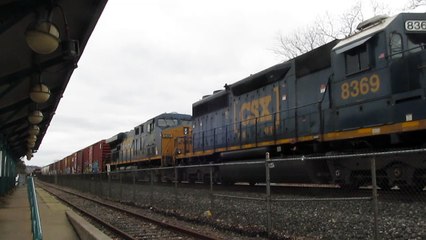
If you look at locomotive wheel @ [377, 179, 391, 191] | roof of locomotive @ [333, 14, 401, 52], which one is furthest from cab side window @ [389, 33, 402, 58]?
locomotive wheel @ [377, 179, 391, 191]

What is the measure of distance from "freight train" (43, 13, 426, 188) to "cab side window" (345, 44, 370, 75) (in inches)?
1.0

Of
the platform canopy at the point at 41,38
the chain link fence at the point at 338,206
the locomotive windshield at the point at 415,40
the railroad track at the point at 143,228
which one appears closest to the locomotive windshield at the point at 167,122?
the railroad track at the point at 143,228

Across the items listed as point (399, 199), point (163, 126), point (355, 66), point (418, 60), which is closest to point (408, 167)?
point (399, 199)

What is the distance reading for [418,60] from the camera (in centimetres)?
948

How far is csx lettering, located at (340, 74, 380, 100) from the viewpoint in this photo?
34.1 ft

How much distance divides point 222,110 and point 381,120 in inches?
373

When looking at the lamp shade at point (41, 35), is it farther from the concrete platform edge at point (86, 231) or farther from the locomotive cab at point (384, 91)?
the locomotive cab at point (384, 91)

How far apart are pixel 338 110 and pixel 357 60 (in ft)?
4.52

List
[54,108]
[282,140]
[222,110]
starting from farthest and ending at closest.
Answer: [222,110]
[54,108]
[282,140]

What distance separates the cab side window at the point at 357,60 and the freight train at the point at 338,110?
0.08 ft

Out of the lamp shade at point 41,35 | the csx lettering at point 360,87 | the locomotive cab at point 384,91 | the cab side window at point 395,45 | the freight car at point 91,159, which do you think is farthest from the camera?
the freight car at point 91,159

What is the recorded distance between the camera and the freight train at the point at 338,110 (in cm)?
960

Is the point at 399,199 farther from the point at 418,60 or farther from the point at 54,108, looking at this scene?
the point at 54,108

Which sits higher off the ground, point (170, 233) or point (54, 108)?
point (54, 108)
